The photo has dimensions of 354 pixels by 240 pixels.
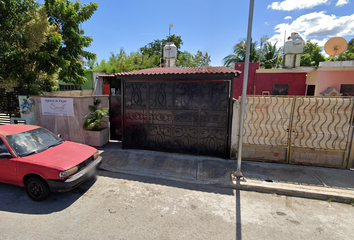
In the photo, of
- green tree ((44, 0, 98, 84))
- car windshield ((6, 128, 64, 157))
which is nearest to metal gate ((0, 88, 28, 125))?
green tree ((44, 0, 98, 84))

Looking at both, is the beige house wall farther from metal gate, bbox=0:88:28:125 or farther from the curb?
the curb

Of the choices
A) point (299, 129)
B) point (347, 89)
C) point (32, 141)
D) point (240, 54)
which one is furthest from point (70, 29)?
point (240, 54)

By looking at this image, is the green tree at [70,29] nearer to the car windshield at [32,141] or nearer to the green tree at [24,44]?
the green tree at [24,44]

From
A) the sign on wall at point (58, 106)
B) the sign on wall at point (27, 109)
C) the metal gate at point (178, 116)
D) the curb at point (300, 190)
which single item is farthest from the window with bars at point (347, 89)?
the sign on wall at point (27, 109)

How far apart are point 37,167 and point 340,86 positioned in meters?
14.5

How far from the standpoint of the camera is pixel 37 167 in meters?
3.83

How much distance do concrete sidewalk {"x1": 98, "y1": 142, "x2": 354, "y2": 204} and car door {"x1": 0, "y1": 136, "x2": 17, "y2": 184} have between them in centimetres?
222

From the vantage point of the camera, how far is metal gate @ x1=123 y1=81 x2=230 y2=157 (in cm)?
632

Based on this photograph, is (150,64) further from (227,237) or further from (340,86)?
(227,237)

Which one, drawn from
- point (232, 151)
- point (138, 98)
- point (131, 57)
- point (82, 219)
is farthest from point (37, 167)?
point (131, 57)

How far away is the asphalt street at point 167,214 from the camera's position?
315 centimetres

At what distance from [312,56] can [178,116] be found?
105ft

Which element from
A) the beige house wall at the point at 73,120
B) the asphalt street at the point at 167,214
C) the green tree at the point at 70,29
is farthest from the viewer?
the green tree at the point at 70,29

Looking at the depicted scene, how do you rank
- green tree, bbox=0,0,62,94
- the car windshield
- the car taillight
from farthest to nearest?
1. green tree, bbox=0,0,62,94
2. the car windshield
3. the car taillight
